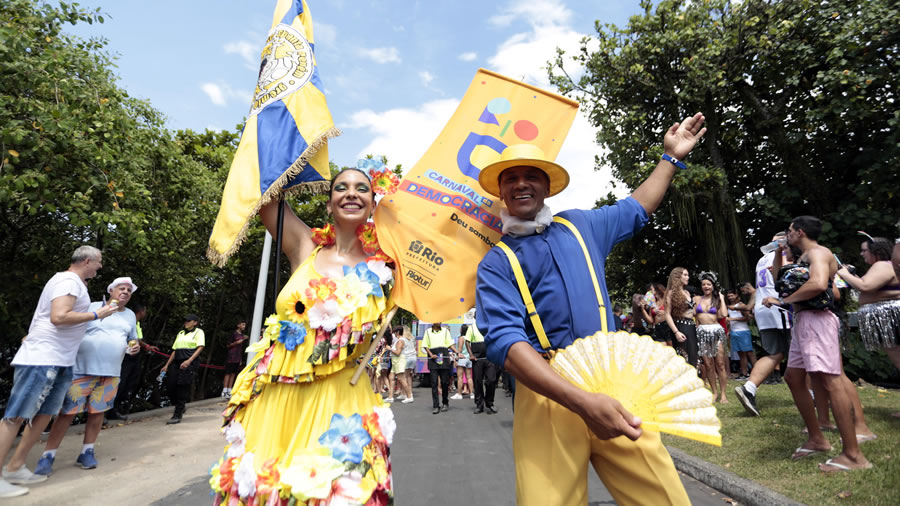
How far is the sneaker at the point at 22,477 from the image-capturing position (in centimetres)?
498

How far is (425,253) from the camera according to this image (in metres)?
2.60

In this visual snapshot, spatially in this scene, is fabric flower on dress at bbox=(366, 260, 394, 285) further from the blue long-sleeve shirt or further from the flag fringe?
the flag fringe

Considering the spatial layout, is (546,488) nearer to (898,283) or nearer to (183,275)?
(898,283)

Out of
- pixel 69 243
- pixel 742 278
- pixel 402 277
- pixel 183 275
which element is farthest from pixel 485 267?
pixel 742 278

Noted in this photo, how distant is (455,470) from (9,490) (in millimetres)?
4284

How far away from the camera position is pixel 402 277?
2.54m

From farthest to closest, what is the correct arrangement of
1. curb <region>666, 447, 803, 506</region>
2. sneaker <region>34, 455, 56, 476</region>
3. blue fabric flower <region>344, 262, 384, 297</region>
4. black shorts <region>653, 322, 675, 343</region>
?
black shorts <region>653, 322, 675, 343</region> → sneaker <region>34, 455, 56, 476</region> → curb <region>666, 447, 803, 506</region> → blue fabric flower <region>344, 262, 384, 297</region>

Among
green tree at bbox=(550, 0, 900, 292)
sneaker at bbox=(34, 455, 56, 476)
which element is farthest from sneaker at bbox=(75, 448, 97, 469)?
green tree at bbox=(550, 0, 900, 292)

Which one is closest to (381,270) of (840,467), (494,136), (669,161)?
(494,136)

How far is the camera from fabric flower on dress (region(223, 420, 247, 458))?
226 cm

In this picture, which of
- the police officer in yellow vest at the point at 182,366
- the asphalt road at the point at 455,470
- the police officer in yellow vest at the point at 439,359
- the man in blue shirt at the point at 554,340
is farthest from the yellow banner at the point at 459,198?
the police officer in yellow vest at the point at 439,359

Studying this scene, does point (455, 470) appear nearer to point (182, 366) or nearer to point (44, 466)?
point (44, 466)

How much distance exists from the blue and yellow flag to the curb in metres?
3.89

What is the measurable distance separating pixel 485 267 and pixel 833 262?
3.92 metres
